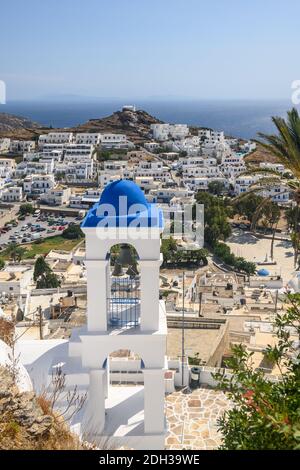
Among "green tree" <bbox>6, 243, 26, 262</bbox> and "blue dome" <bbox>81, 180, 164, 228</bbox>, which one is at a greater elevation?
"blue dome" <bbox>81, 180, 164, 228</bbox>

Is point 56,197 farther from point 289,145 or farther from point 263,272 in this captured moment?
point 289,145

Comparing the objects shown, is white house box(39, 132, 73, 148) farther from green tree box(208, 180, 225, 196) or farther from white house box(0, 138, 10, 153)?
green tree box(208, 180, 225, 196)

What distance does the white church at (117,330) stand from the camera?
22.2ft

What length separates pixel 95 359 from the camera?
697 centimetres

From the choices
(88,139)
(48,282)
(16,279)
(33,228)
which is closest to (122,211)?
(48,282)

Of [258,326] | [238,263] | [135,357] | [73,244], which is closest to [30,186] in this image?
[73,244]

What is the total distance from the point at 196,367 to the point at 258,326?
11.3 m

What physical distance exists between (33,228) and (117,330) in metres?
47.9

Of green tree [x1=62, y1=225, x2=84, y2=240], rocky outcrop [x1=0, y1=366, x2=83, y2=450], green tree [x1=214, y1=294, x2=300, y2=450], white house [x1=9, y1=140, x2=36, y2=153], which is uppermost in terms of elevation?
white house [x1=9, y1=140, x2=36, y2=153]

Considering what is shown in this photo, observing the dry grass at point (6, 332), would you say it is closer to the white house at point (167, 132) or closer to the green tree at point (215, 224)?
the green tree at point (215, 224)

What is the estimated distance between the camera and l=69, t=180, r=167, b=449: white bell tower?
267 inches

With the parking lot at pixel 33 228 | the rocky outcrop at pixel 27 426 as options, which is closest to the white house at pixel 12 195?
the parking lot at pixel 33 228

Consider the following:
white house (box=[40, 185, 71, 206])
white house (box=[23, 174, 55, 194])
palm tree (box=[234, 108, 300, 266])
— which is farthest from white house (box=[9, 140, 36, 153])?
palm tree (box=[234, 108, 300, 266])

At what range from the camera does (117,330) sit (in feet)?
23.1
